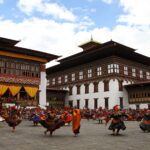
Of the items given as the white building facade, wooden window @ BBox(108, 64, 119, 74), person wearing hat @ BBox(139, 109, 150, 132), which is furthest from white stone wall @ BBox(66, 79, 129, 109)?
person wearing hat @ BBox(139, 109, 150, 132)

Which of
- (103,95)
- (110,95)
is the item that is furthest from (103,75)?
(110,95)

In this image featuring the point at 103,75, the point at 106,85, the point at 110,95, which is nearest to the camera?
the point at 110,95

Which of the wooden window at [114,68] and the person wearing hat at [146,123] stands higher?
the wooden window at [114,68]

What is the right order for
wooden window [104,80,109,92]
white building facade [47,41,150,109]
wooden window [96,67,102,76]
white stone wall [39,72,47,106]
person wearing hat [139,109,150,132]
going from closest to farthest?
1. person wearing hat [139,109,150,132]
2. white stone wall [39,72,47,106]
3. white building facade [47,41,150,109]
4. wooden window [104,80,109,92]
5. wooden window [96,67,102,76]

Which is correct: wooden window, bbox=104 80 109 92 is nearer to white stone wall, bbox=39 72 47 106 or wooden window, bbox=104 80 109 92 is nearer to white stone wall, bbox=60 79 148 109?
white stone wall, bbox=60 79 148 109

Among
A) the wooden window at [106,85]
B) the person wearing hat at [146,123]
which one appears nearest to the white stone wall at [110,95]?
the wooden window at [106,85]

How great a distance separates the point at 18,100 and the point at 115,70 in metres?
14.7

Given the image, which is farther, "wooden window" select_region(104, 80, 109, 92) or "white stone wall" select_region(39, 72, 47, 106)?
"wooden window" select_region(104, 80, 109, 92)

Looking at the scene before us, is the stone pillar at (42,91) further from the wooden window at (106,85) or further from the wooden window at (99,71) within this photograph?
the wooden window at (99,71)

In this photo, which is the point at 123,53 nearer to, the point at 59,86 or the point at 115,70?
the point at 115,70

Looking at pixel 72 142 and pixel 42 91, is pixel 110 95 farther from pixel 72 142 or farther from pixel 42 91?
pixel 72 142

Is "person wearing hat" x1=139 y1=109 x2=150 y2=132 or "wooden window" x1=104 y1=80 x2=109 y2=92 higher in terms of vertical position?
"wooden window" x1=104 y1=80 x2=109 y2=92

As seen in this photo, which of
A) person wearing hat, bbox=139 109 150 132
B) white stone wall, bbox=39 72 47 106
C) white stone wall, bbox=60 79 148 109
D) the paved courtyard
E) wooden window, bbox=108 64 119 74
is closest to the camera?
the paved courtyard

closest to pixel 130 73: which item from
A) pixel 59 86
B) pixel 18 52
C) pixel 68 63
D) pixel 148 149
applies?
pixel 68 63
